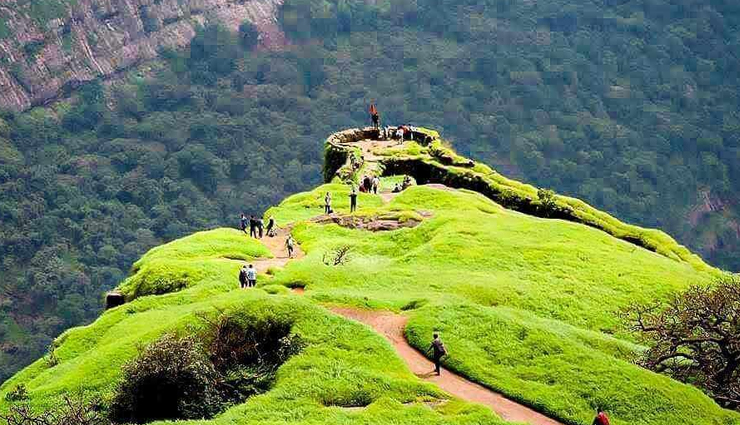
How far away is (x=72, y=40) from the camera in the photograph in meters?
174

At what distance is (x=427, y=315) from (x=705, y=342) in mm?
7940

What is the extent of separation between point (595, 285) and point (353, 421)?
14.7m

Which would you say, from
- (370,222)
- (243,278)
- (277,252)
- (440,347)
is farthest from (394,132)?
(440,347)

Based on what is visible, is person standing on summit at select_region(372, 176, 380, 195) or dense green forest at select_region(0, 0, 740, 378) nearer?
person standing on summit at select_region(372, 176, 380, 195)

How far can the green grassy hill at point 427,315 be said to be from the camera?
75.5 ft

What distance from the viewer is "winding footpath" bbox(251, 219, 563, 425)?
2342cm

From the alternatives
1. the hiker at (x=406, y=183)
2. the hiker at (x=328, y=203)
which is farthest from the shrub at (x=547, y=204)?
the hiker at (x=328, y=203)

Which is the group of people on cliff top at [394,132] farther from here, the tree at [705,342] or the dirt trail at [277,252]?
the tree at [705,342]

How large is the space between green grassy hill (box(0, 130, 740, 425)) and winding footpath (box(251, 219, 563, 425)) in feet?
1.02

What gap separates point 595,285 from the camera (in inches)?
1315

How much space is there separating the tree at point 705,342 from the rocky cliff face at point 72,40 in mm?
147735

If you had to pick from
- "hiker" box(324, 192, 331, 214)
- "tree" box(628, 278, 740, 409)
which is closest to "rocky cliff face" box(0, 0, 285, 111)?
"hiker" box(324, 192, 331, 214)

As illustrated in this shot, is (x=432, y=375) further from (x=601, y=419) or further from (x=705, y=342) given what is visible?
(x=705, y=342)

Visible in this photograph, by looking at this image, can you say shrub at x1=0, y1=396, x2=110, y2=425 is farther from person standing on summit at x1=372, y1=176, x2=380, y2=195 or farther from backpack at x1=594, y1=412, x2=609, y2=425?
person standing on summit at x1=372, y1=176, x2=380, y2=195
